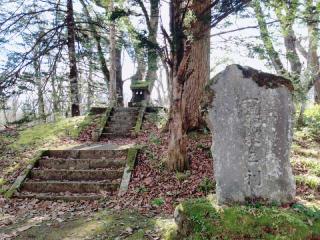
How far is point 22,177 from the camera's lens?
8.49 meters

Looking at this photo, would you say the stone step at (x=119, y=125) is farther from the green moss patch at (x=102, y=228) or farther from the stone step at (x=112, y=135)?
the green moss patch at (x=102, y=228)

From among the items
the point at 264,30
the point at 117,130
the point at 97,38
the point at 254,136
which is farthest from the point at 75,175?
the point at 97,38

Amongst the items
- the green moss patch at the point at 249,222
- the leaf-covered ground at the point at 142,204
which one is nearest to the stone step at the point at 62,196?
the leaf-covered ground at the point at 142,204

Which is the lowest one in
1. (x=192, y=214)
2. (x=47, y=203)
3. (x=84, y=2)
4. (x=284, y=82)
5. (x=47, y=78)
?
(x=47, y=203)

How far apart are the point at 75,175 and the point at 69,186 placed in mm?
533

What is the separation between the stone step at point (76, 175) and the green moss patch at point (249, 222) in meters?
3.79

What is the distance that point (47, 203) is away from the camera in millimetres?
7371

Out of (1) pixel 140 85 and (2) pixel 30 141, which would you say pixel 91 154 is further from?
(1) pixel 140 85

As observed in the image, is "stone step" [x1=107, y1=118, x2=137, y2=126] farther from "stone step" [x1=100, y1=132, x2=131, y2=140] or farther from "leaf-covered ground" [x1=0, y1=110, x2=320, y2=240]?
"leaf-covered ground" [x1=0, y1=110, x2=320, y2=240]

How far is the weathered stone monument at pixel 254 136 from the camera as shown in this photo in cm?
509

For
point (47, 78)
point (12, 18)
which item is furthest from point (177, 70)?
point (12, 18)

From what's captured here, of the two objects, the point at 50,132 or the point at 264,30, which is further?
the point at 50,132

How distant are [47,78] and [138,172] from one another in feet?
23.7

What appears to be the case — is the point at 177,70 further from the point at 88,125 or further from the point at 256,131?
the point at 88,125
